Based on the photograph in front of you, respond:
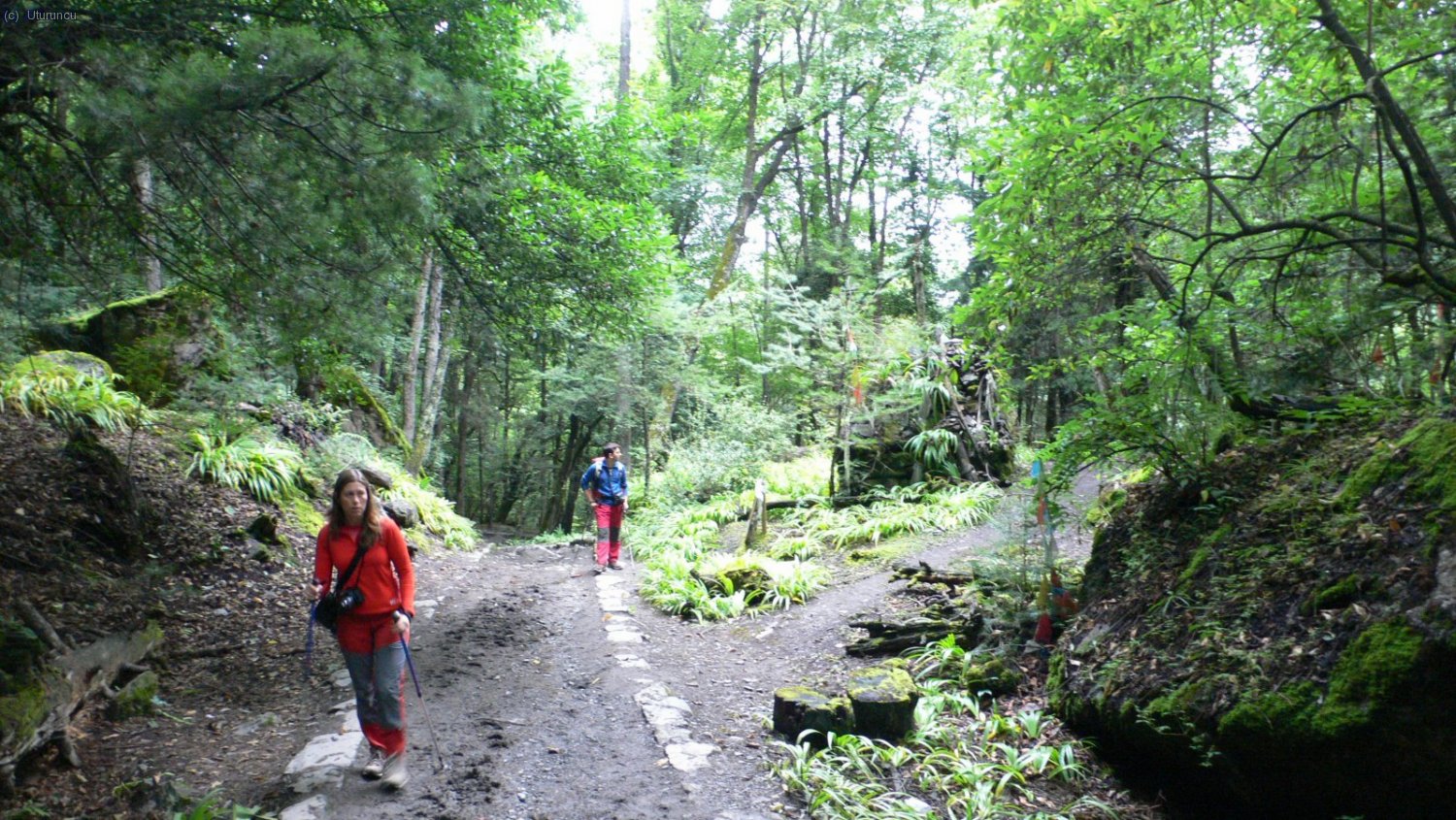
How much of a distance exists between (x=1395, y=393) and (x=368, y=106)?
6.28 m

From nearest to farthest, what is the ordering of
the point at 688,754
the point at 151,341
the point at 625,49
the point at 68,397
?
1. the point at 688,754
2. the point at 68,397
3. the point at 151,341
4. the point at 625,49

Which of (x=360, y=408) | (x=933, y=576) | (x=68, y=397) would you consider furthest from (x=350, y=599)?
(x=360, y=408)

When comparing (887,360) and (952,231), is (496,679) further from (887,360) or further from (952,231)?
(952,231)

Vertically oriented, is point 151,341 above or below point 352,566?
above

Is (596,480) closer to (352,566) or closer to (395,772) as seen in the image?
(352,566)

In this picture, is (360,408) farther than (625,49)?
No

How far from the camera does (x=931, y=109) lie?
2459 centimetres

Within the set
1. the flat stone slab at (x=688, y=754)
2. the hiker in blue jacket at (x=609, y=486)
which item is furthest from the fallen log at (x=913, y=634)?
the hiker in blue jacket at (x=609, y=486)

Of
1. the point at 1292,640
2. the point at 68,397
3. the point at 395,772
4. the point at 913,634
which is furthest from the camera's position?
the point at 68,397

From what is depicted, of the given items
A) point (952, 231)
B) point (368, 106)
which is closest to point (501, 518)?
point (952, 231)

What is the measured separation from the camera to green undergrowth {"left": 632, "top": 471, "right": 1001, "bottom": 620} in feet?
27.4

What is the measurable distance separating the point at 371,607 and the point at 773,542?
24.1 ft

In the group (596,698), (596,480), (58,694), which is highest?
(596,480)

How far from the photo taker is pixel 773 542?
10977mm
